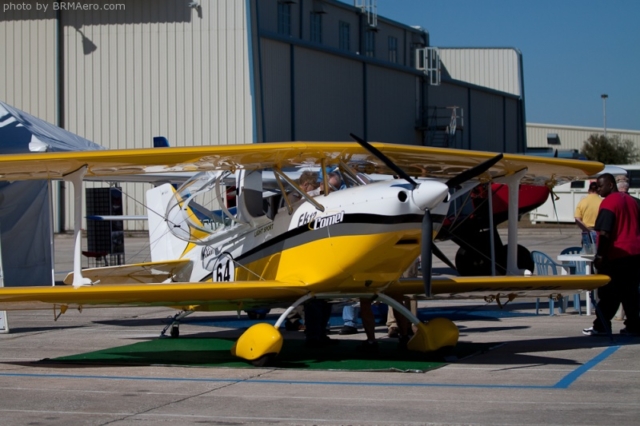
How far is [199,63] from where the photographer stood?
33.9 metres

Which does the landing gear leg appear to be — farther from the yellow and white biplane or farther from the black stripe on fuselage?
the black stripe on fuselage

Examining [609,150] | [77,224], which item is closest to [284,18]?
[77,224]

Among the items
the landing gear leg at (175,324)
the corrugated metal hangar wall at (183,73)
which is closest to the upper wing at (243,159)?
the landing gear leg at (175,324)

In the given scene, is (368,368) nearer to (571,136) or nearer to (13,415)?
(13,415)

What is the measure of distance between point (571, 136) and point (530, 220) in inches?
1810

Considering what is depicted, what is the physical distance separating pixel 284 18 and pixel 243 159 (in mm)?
28873

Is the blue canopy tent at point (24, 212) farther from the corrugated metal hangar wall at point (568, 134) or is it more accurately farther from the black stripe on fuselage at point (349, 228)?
the corrugated metal hangar wall at point (568, 134)

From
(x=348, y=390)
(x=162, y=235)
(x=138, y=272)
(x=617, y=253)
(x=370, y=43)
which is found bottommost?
(x=348, y=390)

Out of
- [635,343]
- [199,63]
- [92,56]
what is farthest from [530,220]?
[635,343]

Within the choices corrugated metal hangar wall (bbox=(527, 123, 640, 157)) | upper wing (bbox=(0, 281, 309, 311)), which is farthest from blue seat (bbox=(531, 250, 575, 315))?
corrugated metal hangar wall (bbox=(527, 123, 640, 157))

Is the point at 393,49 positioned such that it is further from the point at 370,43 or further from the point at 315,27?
the point at 315,27

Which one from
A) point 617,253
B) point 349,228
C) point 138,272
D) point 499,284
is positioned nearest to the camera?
point 349,228

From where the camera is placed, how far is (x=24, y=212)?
1650 cm

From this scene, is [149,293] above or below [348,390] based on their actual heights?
above
